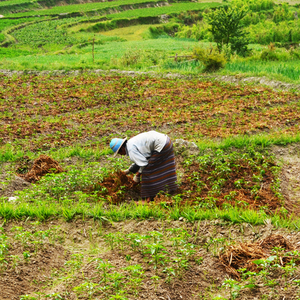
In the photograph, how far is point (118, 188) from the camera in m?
6.00

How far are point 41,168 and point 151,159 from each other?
101 inches

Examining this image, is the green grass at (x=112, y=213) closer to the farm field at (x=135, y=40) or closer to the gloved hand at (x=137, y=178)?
the gloved hand at (x=137, y=178)

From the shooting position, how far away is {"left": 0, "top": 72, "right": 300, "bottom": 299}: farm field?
3.51 m

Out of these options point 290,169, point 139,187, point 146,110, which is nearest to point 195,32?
point 146,110

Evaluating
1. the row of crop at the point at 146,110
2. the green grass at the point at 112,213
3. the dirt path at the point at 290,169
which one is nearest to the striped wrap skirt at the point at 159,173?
the green grass at the point at 112,213

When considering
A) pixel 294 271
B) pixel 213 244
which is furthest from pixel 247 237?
pixel 294 271

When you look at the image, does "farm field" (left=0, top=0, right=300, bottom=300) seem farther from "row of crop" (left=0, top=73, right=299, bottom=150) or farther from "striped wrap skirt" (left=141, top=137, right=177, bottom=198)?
"striped wrap skirt" (left=141, top=137, right=177, bottom=198)

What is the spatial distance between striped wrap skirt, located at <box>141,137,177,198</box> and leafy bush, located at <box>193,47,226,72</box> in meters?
11.0

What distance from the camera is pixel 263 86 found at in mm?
13148

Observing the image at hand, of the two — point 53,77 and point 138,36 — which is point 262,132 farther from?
point 138,36

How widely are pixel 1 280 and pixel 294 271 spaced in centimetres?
293

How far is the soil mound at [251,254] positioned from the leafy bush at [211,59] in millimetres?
12857

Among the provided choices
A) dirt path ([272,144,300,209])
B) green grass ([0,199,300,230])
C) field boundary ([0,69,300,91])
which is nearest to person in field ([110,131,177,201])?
green grass ([0,199,300,230])

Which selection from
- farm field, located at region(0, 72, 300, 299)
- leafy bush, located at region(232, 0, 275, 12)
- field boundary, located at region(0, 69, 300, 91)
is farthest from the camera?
leafy bush, located at region(232, 0, 275, 12)
